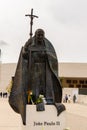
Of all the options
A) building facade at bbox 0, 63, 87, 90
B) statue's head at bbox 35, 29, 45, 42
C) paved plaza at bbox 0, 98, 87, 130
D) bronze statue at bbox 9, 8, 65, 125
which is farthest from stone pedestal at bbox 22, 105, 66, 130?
building facade at bbox 0, 63, 87, 90

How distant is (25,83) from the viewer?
10391 millimetres

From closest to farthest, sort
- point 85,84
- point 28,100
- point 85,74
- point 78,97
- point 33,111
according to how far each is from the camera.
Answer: point 33,111
point 28,100
point 78,97
point 85,74
point 85,84

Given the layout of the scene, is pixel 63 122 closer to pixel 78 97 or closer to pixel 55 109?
pixel 55 109

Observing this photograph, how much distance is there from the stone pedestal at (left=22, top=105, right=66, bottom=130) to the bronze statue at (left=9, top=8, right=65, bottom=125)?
2.42 ft

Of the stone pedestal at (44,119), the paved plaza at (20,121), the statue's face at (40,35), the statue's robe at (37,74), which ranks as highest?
the statue's face at (40,35)

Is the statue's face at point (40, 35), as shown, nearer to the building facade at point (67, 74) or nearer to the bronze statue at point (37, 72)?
the bronze statue at point (37, 72)

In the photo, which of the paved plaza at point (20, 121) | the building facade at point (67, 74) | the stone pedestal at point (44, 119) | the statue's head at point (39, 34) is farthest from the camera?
the building facade at point (67, 74)

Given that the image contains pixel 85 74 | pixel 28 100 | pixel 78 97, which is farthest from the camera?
pixel 85 74

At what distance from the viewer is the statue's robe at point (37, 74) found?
34.1 feet

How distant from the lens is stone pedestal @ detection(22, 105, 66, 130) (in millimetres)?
9492

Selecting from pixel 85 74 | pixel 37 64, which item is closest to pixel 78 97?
pixel 85 74

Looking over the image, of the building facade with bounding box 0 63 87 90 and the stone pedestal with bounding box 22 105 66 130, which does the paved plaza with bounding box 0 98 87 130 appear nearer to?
the stone pedestal with bounding box 22 105 66 130

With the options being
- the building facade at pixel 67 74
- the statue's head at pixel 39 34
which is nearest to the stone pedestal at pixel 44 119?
the statue's head at pixel 39 34

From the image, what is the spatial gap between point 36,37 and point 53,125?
1.99m
